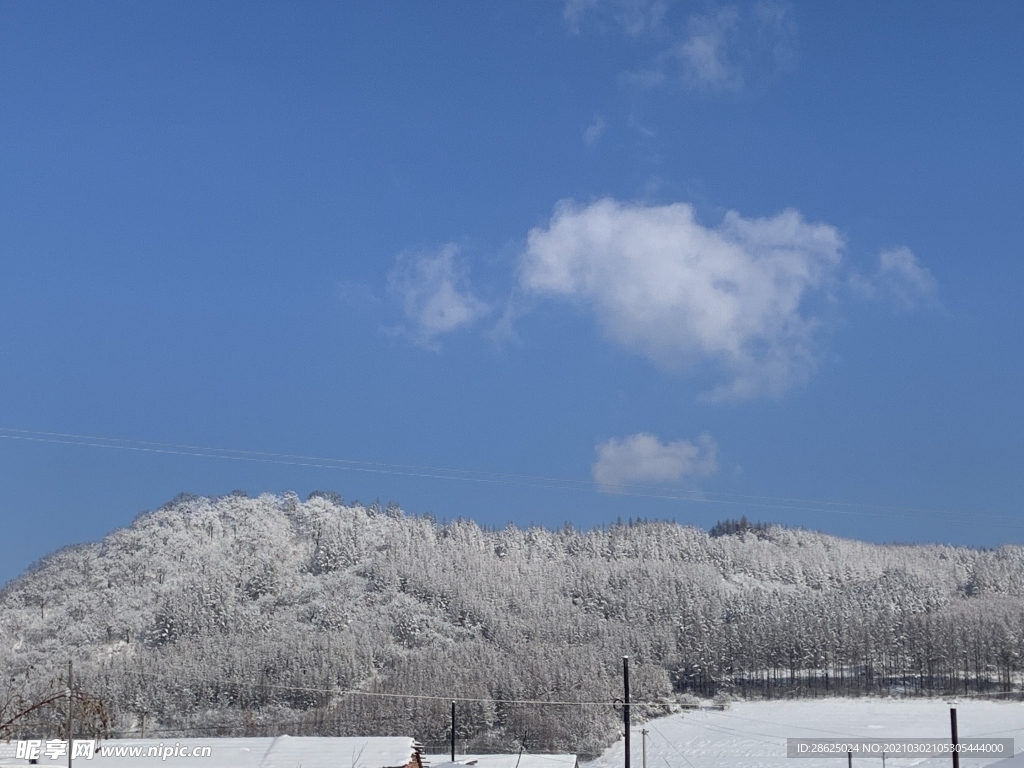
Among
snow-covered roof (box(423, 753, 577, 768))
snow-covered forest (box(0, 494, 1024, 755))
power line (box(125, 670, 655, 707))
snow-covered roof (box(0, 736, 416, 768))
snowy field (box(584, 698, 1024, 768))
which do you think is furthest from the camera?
snow-covered forest (box(0, 494, 1024, 755))

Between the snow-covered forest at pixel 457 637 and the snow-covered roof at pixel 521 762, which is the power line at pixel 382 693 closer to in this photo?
the snow-covered forest at pixel 457 637

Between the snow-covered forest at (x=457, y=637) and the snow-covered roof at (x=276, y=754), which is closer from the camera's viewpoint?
the snow-covered roof at (x=276, y=754)

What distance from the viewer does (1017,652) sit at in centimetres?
11200

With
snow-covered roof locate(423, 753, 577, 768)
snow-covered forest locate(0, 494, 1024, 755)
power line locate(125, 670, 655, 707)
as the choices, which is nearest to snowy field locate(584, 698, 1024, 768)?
power line locate(125, 670, 655, 707)

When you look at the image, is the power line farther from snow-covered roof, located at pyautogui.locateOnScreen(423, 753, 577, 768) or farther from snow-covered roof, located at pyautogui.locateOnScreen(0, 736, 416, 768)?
snow-covered roof, located at pyautogui.locateOnScreen(0, 736, 416, 768)

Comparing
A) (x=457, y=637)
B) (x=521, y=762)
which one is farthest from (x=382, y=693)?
(x=521, y=762)

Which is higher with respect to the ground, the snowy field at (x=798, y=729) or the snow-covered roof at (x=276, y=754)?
the snow-covered roof at (x=276, y=754)

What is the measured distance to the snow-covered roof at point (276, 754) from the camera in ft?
117

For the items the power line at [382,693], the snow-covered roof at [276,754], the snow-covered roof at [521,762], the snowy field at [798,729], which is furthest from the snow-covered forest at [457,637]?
the snow-covered roof at [521,762]

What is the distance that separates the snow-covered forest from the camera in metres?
104

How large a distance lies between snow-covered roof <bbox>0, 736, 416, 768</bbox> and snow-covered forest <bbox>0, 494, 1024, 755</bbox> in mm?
29449

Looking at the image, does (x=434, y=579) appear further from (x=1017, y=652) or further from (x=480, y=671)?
(x=1017, y=652)

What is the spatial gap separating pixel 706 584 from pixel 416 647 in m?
60.2

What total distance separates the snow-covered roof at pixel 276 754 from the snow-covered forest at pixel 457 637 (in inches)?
1159
